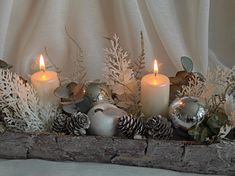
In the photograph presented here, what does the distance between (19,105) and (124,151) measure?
0.76 feet

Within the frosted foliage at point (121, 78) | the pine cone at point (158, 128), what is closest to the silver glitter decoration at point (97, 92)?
the frosted foliage at point (121, 78)

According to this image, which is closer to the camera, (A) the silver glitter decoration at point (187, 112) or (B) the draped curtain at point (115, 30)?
(A) the silver glitter decoration at point (187, 112)

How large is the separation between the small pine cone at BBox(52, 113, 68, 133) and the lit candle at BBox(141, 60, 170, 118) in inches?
6.5

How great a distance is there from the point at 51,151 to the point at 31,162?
0.14 feet

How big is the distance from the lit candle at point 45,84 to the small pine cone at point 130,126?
0.16m

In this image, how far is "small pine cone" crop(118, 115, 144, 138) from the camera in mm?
844

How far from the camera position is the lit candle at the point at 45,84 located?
0.89 metres

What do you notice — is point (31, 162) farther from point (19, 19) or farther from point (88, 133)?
point (19, 19)

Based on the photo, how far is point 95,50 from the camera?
1.02 metres

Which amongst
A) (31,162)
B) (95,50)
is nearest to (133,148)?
(31,162)

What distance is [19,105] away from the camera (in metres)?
0.88

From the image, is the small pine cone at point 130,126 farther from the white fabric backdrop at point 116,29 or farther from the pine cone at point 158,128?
the white fabric backdrop at point 116,29

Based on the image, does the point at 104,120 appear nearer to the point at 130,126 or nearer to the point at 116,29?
the point at 130,126

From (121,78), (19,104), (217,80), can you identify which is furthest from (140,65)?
(19,104)
